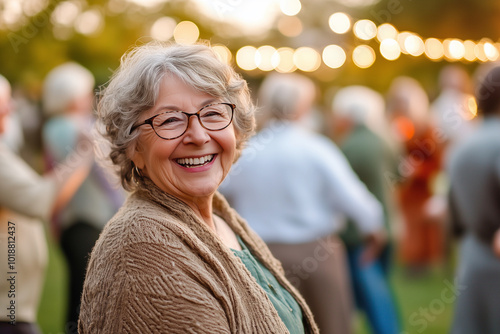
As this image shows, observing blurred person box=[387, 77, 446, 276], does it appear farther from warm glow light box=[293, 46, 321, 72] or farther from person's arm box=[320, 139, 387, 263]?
person's arm box=[320, 139, 387, 263]

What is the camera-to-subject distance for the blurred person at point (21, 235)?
→ 3.36 meters

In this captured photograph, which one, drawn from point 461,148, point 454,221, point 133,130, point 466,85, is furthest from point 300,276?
point 466,85

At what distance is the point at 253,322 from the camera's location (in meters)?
1.78

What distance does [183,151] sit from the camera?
189 cm

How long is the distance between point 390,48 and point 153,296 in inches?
288

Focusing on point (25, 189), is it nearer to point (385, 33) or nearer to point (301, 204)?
A: point (301, 204)

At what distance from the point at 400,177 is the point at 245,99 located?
14.8 feet

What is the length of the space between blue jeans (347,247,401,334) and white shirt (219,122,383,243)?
1.17 meters

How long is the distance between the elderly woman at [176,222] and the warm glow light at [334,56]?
7.40 metres

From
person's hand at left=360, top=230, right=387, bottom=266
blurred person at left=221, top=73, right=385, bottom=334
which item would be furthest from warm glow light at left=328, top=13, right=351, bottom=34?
blurred person at left=221, top=73, right=385, bottom=334

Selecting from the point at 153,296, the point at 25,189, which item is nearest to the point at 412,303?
the point at 25,189

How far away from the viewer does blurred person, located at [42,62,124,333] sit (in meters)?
4.46

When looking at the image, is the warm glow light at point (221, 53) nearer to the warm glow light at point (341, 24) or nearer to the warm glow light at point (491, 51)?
the warm glow light at point (491, 51)

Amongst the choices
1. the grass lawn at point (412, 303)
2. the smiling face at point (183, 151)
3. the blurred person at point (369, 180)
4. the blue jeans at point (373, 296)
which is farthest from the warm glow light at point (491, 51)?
the smiling face at point (183, 151)
